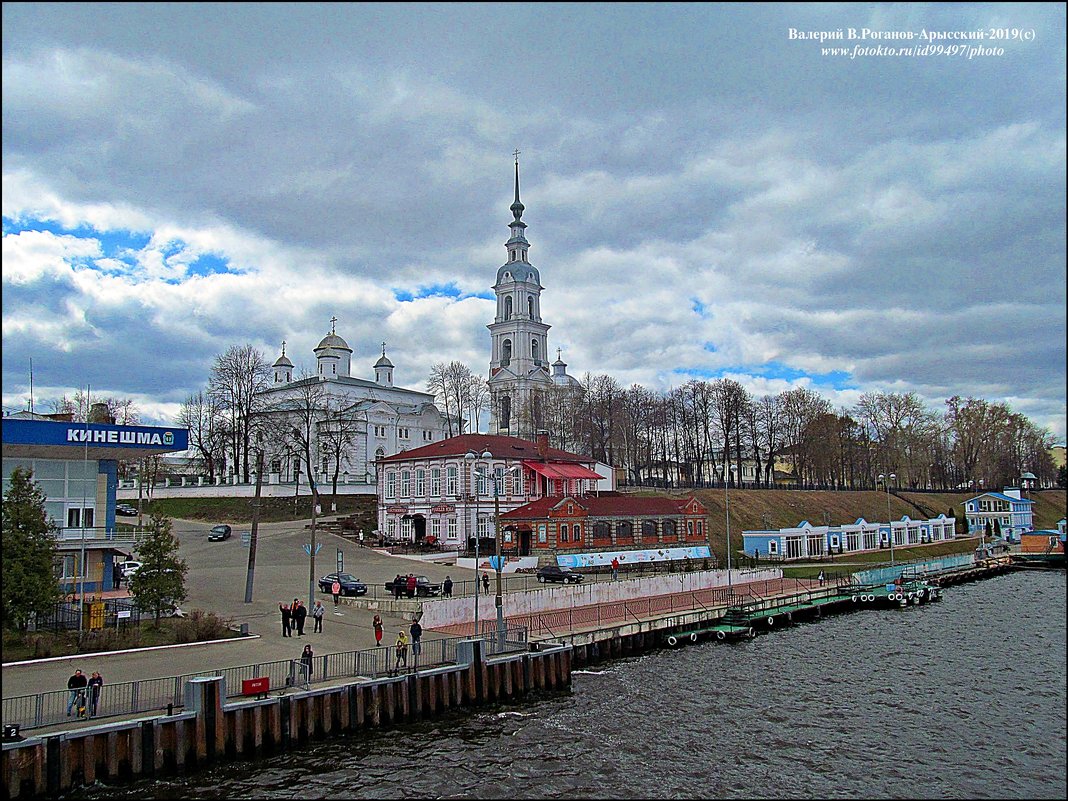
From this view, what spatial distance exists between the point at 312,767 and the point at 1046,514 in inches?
2521

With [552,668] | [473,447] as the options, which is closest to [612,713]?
[552,668]

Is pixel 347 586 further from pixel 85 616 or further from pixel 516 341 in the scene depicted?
pixel 516 341

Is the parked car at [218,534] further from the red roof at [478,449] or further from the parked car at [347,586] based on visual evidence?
the parked car at [347,586]

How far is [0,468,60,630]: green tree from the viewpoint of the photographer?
2695cm

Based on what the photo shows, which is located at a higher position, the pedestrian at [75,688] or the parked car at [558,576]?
the pedestrian at [75,688]

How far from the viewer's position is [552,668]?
29.9m

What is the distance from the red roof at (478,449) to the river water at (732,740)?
99.2 ft

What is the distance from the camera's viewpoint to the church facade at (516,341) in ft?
366

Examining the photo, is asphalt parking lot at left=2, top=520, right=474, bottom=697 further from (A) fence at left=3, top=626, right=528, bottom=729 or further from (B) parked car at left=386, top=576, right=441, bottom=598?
(B) parked car at left=386, top=576, right=441, bottom=598

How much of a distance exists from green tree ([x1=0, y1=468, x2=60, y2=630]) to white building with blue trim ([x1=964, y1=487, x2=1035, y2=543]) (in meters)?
73.6

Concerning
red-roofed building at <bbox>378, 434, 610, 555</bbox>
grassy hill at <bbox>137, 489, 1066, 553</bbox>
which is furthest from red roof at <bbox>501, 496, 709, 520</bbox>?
grassy hill at <bbox>137, 489, 1066, 553</bbox>

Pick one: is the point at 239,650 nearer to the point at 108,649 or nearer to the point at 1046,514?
the point at 108,649

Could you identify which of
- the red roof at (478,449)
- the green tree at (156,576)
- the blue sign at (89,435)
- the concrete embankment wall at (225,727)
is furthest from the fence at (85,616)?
the red roof at (478,449)

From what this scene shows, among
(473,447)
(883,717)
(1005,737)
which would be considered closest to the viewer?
(1005,737)
